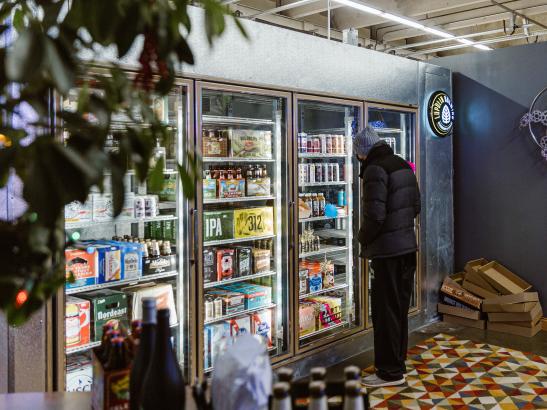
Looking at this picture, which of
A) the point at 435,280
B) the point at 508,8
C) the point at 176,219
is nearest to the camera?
the point at 176,219

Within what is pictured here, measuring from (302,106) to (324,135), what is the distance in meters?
0.34

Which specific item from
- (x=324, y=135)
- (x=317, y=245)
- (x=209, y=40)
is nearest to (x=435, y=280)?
(x=317, y=245)

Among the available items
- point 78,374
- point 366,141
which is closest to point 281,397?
point 78,374

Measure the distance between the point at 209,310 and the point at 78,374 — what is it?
1.09 m

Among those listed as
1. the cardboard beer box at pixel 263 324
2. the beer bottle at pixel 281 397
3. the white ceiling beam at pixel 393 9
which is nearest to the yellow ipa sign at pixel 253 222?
the cardboard beer box at pixel 263 324

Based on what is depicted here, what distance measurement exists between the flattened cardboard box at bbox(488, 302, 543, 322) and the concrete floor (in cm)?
14

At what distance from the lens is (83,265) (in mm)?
3465

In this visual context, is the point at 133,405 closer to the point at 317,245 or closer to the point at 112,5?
the point at 112,5

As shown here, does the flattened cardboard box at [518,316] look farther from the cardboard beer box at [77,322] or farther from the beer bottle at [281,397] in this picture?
the beer bottle at [281,397]

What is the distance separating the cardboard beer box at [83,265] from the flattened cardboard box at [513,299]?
13.1 ft

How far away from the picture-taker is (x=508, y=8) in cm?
818

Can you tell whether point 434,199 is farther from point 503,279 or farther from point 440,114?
point 503,279

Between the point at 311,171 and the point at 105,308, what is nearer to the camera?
the point at 105,308

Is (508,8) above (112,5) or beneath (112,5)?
above
